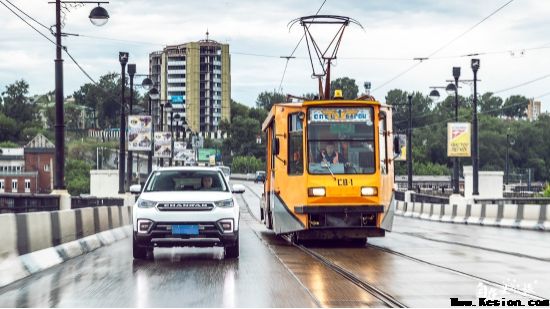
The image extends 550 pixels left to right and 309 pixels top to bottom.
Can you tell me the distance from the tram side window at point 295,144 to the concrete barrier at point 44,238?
168 inches

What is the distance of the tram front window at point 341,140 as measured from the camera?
19.6 meters

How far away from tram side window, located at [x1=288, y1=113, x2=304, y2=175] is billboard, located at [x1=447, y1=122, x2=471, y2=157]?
1064 inches

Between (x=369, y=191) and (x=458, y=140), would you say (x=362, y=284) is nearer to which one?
(x=369, y=191)

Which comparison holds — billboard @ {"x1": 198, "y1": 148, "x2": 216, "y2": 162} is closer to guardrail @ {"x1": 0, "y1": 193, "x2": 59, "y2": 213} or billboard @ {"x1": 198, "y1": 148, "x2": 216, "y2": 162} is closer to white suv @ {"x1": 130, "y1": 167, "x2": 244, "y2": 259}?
guardrail @ {"x1": 0, "y1": 193, "x2": 59, "y2": 213}

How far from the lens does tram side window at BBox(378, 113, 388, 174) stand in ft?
65.1

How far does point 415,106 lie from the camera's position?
19800 cm

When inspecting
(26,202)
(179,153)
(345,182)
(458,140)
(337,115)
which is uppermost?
(179,153)

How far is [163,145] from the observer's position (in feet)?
175

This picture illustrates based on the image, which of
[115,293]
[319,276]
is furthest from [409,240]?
[115,293]

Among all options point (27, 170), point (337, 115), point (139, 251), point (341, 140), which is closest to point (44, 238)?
point (139, 251)

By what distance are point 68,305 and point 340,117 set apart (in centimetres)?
1091

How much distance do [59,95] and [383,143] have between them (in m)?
9.65

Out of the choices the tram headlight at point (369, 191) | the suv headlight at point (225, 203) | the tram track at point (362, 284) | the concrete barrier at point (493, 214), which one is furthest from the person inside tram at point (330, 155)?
the concrete barrier at point (493, 214)

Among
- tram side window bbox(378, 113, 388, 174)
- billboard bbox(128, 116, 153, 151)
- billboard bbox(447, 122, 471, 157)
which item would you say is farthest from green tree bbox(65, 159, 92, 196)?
tram side window bbox(378, 113, 388, 174)
